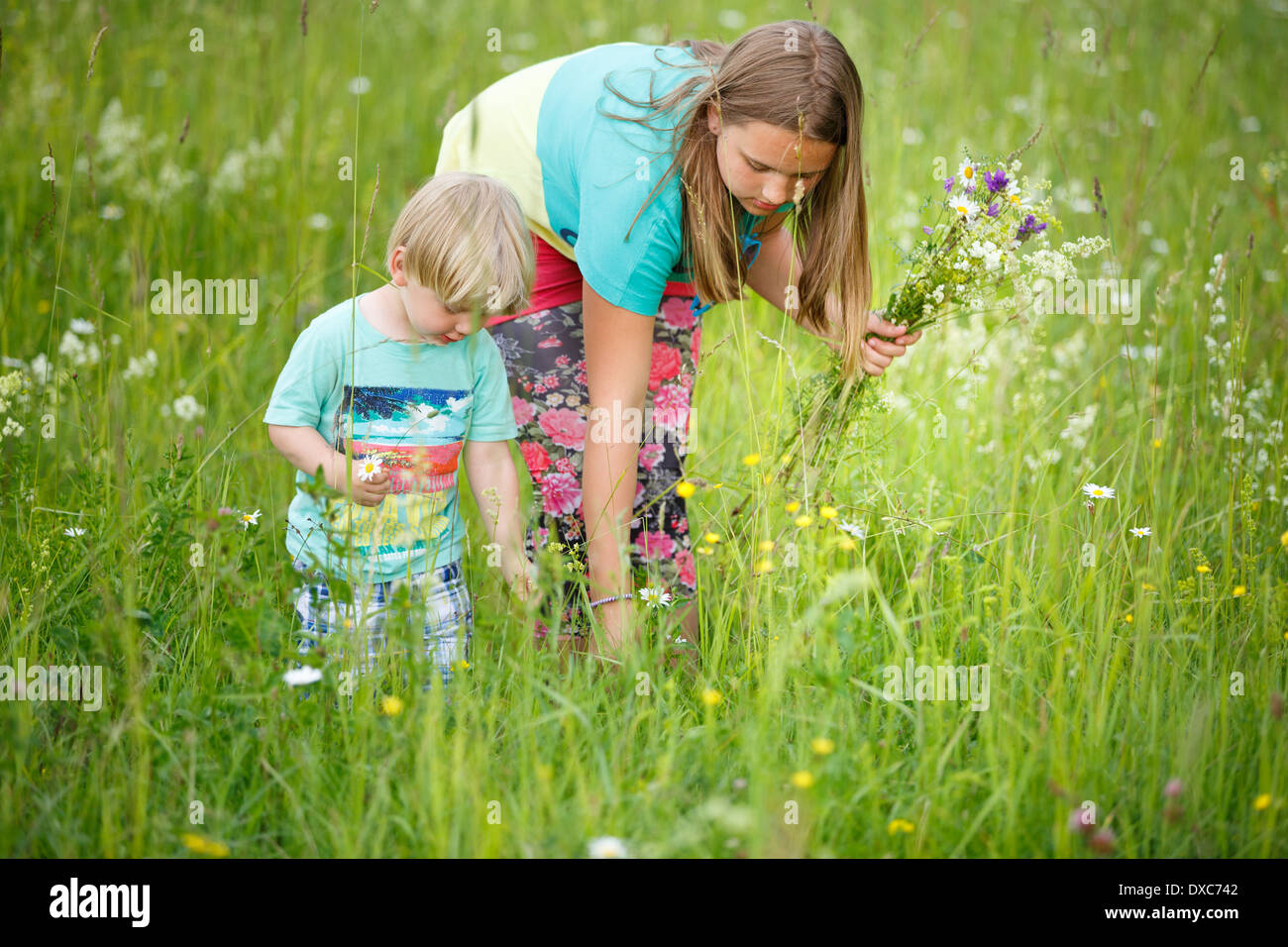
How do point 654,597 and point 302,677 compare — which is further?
point 654,597

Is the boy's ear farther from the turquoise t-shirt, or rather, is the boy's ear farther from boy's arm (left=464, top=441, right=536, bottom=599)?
boy's arm (left=464, top=441, right=536, bottom=599)

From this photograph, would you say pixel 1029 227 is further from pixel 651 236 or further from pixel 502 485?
pixel 502 485

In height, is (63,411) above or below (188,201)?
below

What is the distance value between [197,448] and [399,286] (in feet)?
3.48

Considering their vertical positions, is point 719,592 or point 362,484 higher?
point 362,484

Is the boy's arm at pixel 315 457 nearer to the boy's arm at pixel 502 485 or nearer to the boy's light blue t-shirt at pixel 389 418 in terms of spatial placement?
the boy's light blue t-shirt at pixel 389 418

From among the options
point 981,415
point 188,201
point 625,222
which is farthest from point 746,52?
point 188,201

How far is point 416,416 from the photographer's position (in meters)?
2.08

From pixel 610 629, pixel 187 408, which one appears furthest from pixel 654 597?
pixel 187 408

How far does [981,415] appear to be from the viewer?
3.05 m

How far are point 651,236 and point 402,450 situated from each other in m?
0.67

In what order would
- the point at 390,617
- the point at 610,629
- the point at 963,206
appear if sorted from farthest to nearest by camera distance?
the point at 610,629, the point at 963,206, the point at 390,617
